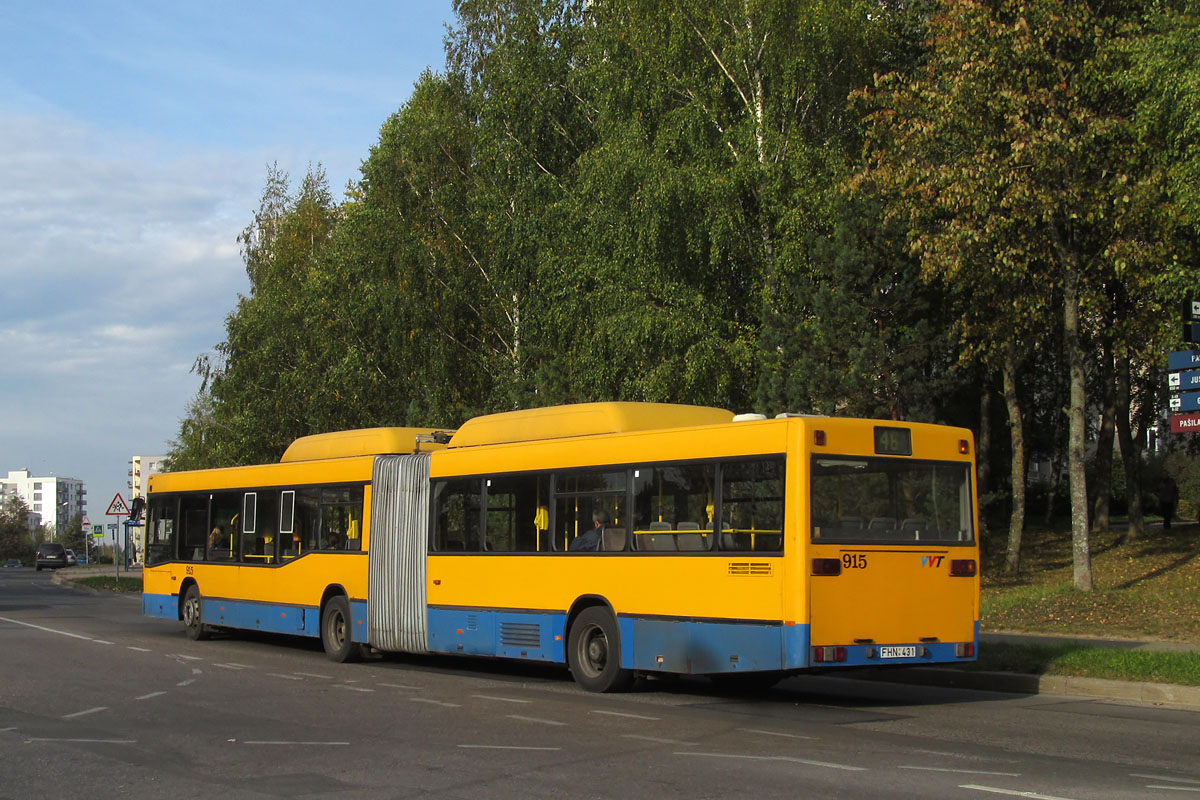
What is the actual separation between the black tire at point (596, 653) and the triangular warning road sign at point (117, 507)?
1274 inches

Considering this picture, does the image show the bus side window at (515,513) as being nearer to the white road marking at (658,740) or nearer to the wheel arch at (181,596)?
the white road marking at (658,740)

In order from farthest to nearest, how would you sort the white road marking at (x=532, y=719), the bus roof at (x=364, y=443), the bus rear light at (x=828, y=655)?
the bus roof at (x=364, y=443)
the bus rear light at (x=828, y=655)
the white road marking at (x=532, y=719)

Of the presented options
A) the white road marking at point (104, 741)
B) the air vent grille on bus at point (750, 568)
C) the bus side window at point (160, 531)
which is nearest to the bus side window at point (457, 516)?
the air vent grille on bus at point (750, 568)

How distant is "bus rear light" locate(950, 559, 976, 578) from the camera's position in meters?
13.4

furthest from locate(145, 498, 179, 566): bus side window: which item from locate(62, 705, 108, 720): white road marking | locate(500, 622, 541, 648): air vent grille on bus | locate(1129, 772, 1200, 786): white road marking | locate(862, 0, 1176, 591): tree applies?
locate(1129, 772, 1200, 786): white road marking

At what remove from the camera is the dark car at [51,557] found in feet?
278

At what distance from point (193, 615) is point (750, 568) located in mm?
13316

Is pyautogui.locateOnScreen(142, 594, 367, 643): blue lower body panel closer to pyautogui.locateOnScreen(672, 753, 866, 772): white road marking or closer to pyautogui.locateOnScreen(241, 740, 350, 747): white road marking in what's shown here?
pyautogui.locateOnScreen(241, 740, 350, 747): white road marking

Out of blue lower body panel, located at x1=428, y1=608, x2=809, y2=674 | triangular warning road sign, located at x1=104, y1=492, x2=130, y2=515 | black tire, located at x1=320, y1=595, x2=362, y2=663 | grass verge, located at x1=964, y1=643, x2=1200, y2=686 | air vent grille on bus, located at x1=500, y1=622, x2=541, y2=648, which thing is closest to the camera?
blue lower body panel, located at x1=428, y1=608, x2=809, y2=674

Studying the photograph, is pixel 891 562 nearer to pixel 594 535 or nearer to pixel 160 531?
pixel 594 535

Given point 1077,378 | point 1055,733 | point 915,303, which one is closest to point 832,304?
point 915,303

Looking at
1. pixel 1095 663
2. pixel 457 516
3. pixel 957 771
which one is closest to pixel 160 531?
pixel 457 516

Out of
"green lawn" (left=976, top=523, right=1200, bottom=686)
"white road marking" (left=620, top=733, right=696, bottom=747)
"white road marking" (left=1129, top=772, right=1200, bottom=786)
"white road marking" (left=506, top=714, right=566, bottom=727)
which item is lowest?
"white road marking" (left=506, top=714, right=566, bottom=727)

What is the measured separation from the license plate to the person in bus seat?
3471mm
